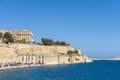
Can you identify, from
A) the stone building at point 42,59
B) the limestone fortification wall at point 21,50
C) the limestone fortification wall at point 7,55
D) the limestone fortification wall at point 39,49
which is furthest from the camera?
the limestone fortification wall at point 39,49

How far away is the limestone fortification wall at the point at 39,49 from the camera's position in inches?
2526

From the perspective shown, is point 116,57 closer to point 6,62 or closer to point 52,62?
point 52,62

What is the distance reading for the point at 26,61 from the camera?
60.2m

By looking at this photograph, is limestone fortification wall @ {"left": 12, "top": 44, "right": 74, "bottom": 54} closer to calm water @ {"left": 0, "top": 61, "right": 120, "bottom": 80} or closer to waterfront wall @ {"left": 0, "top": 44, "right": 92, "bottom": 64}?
waterfront wall @ {"left": 0, "top": 44, "right": 92, "bottom": 64}

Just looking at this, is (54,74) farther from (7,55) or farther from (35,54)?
(35,54)

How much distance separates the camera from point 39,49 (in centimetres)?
6944

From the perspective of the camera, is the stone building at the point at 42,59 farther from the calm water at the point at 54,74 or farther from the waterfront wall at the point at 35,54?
the calm water at the point at 54,74

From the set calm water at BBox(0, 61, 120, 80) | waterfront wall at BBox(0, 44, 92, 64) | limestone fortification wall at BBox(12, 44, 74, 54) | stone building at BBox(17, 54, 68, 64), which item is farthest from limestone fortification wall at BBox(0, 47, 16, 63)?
limestone fortification wall at BBox(12, 44, 74, 54)

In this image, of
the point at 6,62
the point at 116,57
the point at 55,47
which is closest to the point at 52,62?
the point at 55,47

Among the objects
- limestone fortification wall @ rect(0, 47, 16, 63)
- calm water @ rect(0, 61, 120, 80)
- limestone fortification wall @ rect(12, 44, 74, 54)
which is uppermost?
limestone fortification wall @ rect(12, 44, 74, 54)

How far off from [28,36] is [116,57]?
101275 mm

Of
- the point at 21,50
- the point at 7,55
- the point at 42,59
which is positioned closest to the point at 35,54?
the point at 42,59

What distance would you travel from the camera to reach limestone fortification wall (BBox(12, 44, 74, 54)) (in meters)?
64.2

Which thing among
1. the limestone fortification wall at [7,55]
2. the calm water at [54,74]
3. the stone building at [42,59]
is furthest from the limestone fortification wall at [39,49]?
the calm water at [54,74]
